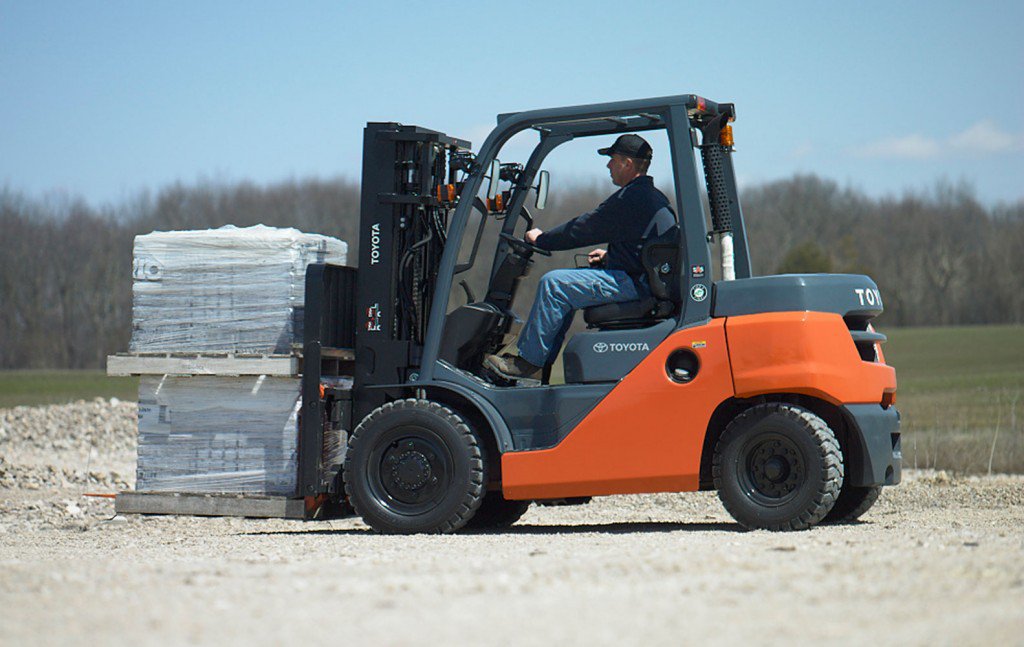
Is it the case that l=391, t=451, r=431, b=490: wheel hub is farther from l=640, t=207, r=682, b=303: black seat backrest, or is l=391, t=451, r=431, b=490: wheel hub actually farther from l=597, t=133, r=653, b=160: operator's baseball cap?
l=597, t=133, r=653, b=160: operator's baseball cap

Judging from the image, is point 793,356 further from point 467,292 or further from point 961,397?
point 961,397

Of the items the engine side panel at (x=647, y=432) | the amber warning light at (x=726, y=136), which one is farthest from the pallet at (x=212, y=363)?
the amber warning light at (x=726, y=136)

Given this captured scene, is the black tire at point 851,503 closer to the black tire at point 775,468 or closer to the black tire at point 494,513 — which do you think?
the black tire at point 775,468

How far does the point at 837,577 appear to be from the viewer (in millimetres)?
4914

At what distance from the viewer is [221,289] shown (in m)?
8.07

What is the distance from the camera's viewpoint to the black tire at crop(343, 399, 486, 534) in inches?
292

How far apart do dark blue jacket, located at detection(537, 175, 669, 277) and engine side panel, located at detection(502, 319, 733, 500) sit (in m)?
0.57

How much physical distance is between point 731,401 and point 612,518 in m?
3.27

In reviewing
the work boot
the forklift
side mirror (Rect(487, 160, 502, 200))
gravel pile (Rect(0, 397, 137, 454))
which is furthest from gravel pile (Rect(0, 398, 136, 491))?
side mirror (Rect(487, 160, 502, 200))

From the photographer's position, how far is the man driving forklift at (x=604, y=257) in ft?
23.7

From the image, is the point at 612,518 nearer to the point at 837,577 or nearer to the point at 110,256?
the point at 837,577

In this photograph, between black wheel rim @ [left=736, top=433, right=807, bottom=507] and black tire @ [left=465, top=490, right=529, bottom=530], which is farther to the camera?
black tire @ [left=465, top=490, right=529, bottom=530]

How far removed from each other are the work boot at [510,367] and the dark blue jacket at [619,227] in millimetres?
715

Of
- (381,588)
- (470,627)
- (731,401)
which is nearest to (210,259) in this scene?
(731,401)
